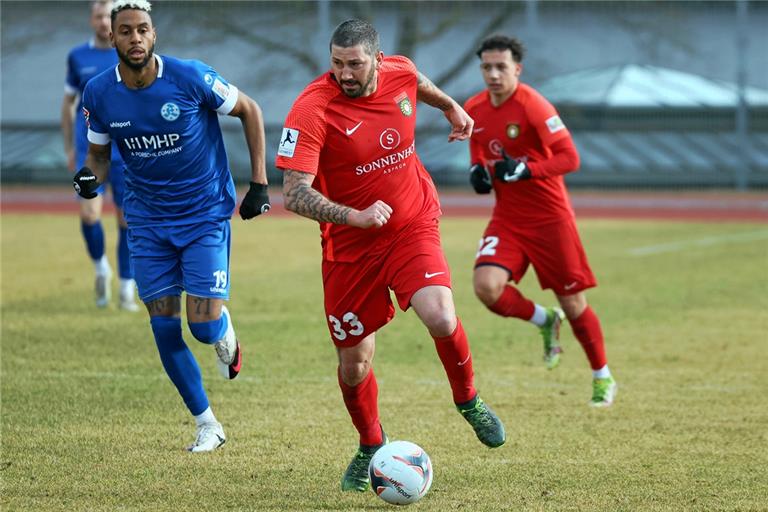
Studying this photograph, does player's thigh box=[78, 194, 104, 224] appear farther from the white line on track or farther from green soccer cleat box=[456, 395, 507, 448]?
the white line on track

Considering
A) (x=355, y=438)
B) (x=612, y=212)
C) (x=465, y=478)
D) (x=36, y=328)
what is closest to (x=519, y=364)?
(x=355, y=438)

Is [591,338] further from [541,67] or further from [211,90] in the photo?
[541,67]

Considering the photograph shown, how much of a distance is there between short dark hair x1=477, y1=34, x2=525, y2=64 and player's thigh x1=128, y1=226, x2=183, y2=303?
270 cm

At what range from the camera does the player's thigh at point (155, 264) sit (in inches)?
261

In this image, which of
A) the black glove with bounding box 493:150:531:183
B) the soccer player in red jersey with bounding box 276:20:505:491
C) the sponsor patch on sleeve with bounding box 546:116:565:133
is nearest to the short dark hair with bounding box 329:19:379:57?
the soccer player in red jersey with bounding box 276:20:505:491

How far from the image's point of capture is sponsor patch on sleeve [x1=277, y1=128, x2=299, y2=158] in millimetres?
5566

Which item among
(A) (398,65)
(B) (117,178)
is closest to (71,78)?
(B) (117,178)

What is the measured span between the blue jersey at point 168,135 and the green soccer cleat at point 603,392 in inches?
106

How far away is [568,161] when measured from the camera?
793 cm

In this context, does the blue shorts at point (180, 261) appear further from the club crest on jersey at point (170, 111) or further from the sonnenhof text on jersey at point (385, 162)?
the sonnenhof text on jersey at point (385, 162)

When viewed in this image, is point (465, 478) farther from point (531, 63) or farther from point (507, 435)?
point (531, 63)

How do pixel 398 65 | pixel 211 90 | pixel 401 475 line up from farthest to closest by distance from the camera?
1. pixel 211 90
2. pixel 398 65
3. pixel 401 475

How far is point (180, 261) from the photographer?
6688mm

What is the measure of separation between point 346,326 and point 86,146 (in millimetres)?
6153
